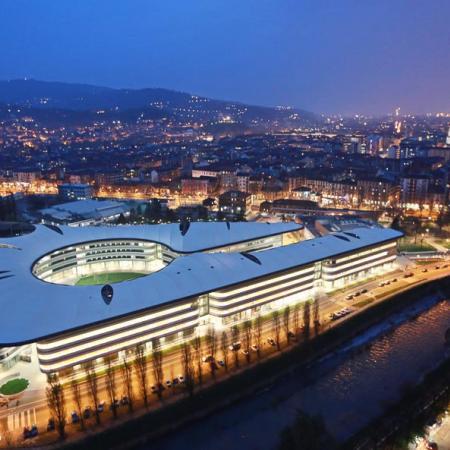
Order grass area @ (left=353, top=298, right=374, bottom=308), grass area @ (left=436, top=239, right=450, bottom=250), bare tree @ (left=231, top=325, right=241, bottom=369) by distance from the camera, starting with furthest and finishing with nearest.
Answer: grass area @ (left=436, top=239, right=450, bottom=250) → grass area @ (left=353, top=298, right=374, bottom=308) → bare tree @ (left=231, top=325, right=241, bottom=369)

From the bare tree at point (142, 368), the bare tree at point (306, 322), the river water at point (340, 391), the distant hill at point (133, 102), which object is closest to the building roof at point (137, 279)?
the bare tree at point (142, 368)

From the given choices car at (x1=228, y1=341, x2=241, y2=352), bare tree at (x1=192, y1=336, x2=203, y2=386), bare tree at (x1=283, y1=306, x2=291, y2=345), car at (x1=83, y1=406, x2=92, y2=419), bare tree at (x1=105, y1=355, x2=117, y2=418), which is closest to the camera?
car at (x1=83, y1=406, x2=92, y2=419)

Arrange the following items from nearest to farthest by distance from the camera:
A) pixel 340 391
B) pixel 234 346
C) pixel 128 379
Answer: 1. pixel 128 379
2. pixel 340 391
3. pixel 234 346

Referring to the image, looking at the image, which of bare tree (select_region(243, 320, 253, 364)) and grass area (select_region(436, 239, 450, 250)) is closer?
bare tree (select_region(243, 320, 253, 364))

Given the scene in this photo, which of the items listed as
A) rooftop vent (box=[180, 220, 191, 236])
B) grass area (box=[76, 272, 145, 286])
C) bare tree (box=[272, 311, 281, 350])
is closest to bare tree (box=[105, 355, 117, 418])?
bare tree (box=[272, 311, 281, 350])

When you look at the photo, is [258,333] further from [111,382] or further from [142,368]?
[111,382]

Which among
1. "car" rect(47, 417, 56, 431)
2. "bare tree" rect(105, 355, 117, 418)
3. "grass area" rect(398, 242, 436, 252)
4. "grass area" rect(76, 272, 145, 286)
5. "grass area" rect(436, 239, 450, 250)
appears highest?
"grass area" rect(76, 272, 145, 286)

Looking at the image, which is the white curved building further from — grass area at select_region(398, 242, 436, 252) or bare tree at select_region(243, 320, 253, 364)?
grass area at select_region(398, 242, 436, 252)

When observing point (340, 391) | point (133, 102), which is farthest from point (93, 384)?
point (133, 102)
